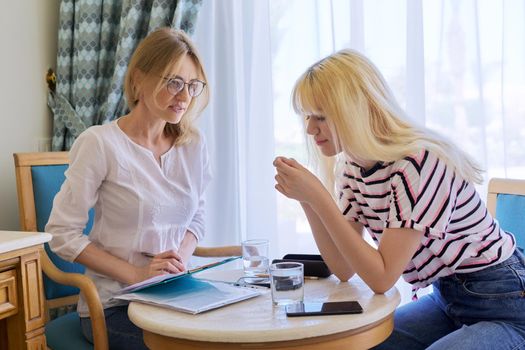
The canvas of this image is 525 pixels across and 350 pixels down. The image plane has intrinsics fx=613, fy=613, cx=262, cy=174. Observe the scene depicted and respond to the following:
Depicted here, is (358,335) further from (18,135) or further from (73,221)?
(18,135)

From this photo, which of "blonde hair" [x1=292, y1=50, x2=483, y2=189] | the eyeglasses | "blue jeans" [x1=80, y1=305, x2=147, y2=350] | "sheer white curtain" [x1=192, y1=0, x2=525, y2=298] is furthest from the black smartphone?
"sheer white curtain" [x1=192, y1=0, x2=525, y2=298]

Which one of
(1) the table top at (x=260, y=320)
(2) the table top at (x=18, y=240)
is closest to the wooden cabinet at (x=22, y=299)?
(2) the table top at (x=18, y=240)

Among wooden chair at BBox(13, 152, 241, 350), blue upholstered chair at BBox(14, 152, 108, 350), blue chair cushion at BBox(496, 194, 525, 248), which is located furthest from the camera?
blue upholstered chair at BBox(14, 152, 108, 350)

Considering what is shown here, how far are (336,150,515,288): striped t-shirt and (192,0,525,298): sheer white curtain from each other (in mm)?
708

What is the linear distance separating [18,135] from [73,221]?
91 centimetres

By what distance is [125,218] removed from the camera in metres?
1.91

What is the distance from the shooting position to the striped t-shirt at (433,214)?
1.49 m

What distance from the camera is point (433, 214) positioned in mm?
1488

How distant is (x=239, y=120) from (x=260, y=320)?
1.48m

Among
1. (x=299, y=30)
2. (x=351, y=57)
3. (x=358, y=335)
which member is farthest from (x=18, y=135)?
(x=358, y=335)

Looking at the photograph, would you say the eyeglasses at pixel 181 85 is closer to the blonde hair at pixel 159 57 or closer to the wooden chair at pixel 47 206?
the blonde hair at pixel 159 57

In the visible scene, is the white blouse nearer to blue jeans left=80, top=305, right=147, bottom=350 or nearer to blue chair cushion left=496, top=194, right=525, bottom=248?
blue jeans left=80, top=305, right=147, bottom=350

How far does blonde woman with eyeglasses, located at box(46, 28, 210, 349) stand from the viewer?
1842 mm

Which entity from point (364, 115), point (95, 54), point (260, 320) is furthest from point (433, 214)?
point (95, 54)
